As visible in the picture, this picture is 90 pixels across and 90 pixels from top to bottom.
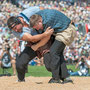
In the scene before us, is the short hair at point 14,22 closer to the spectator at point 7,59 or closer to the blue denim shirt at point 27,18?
the blue denim shirt at point 27,18

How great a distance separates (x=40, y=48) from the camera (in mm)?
5340

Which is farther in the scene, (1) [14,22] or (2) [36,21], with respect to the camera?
(1) [14,22]

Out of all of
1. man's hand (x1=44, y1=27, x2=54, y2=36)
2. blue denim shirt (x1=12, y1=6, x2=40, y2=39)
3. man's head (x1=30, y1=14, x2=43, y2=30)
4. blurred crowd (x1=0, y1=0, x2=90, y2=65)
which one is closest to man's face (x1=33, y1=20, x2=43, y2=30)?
man's head (x1=30, y1=14, x2=43, y2=30)

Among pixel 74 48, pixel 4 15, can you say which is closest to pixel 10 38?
pixel 4 15

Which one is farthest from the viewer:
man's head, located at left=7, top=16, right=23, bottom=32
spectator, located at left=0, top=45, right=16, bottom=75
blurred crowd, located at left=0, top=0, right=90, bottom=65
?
blurred crowd, located at left=0, top=0, right=90, bottom=65

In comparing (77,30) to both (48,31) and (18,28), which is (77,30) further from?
(48,31)

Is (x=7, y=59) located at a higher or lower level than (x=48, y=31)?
lower

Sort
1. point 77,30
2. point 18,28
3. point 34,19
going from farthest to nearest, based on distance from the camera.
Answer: point 77,30 → point 18,28 → point 34,19

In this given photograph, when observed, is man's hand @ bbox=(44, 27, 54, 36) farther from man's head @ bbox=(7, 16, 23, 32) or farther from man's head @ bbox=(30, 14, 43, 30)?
man's head @ bbox=(7, 16, 23, 32)

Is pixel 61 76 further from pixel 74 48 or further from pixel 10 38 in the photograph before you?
pixel 74 48

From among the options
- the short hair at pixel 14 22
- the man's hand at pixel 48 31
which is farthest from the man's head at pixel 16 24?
the man's hand at pixel 48 31

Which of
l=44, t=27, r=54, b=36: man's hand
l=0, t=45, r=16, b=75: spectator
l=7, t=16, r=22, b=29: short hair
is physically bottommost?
l=0, t=45, r=16, b=75: spectator

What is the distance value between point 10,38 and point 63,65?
10.4 m

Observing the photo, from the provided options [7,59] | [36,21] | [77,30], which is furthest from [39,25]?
[77,30]
